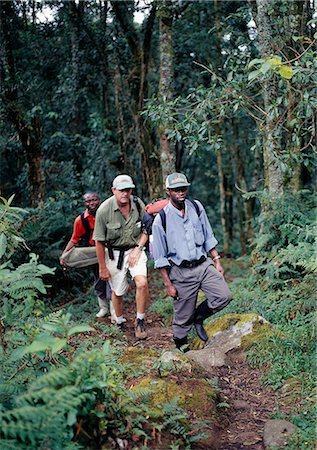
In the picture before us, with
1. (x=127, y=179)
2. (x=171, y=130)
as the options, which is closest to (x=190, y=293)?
(x=127, y=179)

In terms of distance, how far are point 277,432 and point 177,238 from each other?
2.59 metres

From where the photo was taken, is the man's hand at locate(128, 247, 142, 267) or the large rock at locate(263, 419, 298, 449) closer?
the large rock at locate(263, 419, 298, 449)

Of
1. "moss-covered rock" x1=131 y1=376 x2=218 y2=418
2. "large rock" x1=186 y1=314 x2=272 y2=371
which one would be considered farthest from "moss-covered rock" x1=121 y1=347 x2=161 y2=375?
"large rock" x1=186 y1=314 x2=272 y2=371

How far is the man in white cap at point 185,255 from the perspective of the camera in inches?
A: 247

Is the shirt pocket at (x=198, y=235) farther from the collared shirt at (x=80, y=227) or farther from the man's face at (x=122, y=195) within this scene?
the collared shirt at (x=80, y=227)

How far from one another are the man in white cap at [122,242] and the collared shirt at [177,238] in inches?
39.3

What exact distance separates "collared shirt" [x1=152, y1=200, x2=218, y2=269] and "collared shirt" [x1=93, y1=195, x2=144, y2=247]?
3.80 ft

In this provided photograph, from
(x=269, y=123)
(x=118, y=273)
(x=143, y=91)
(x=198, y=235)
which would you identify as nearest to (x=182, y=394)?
(x=198, y=235)

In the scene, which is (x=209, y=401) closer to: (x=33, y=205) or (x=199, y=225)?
(x=199, y=225)

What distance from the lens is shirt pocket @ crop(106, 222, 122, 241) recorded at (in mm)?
7367

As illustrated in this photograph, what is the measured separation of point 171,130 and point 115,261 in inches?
93.4

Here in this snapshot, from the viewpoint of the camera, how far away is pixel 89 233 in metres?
8.39

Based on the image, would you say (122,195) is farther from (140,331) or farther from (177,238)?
(140,331)

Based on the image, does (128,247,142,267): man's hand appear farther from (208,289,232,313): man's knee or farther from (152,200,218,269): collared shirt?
(208,289,232,313): man's knee
